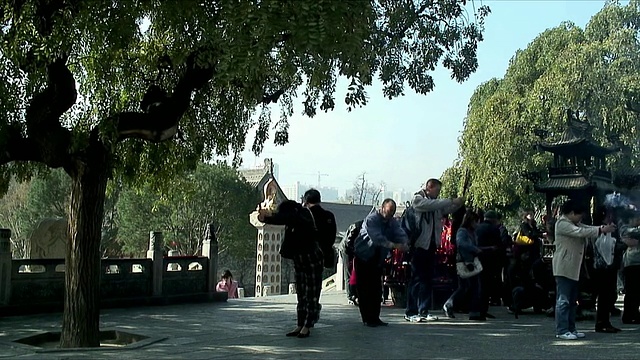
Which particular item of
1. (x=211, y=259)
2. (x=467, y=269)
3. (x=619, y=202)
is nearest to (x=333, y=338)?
(x=467, y=269)

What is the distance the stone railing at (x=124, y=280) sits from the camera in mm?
13055

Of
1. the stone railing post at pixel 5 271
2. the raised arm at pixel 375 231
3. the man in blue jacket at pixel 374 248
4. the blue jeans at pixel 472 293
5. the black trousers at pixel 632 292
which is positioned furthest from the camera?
the stone railing post at pixel 5 271

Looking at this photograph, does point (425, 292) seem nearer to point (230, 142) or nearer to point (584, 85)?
point (230, 142)

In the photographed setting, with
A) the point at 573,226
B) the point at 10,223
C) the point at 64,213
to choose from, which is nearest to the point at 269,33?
the point at 573,226

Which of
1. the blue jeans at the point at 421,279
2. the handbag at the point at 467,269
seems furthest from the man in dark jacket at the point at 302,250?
the handbag at the point at 467,269

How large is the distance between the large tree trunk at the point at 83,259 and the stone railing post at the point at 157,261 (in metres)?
5.95

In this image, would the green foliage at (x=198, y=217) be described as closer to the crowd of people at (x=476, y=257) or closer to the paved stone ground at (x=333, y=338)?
the paved stone ground at (x=333, y=338)

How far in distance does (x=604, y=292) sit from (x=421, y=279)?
96.3 inches

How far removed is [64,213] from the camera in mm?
43406

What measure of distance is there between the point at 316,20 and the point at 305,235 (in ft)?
10.0

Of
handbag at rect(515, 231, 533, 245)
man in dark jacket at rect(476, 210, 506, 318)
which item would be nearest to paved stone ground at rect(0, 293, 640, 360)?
man in dark jacket at rect(476, 210, 506, 318)

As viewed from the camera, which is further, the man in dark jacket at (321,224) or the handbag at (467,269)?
the handbag at (467,269)

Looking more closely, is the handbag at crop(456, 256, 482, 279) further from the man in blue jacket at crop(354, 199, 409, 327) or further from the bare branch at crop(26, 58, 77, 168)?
the bare branch at crop(26, 58, 77, 168)

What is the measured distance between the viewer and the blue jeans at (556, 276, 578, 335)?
8.88 m
